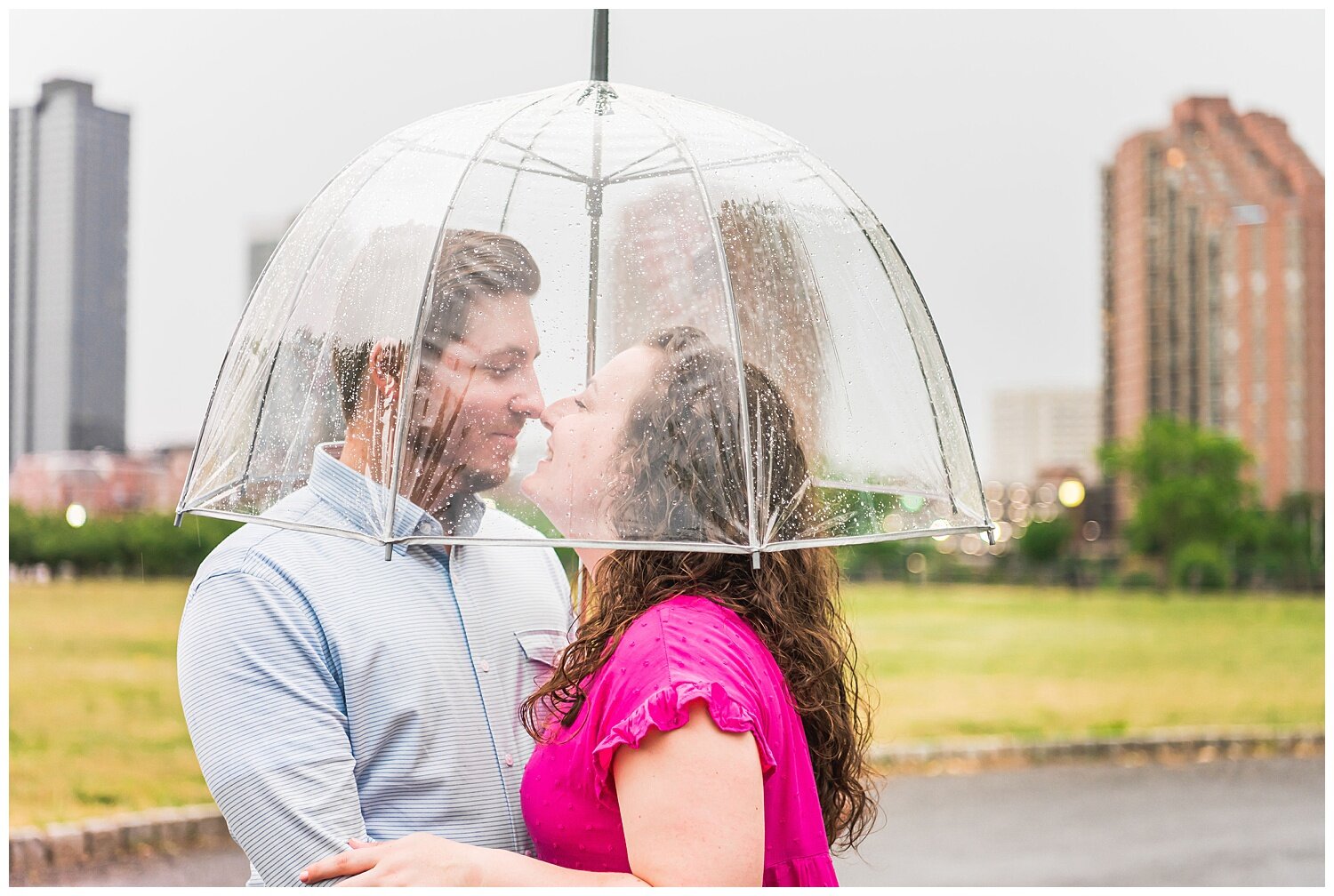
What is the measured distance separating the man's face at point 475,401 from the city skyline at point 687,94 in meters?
0.53

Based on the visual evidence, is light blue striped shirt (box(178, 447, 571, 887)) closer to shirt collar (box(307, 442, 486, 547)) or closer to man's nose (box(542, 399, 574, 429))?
shirt collar (box(307, 442, 486, 547))

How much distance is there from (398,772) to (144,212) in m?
9.13

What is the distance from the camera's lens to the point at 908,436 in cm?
174

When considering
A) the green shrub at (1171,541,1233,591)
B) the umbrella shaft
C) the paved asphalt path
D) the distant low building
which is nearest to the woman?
the umbrella shaft

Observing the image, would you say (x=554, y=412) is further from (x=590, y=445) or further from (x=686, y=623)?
(x=686, y=623)

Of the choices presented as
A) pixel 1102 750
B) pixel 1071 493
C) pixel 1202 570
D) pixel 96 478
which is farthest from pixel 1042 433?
pixel 96 478

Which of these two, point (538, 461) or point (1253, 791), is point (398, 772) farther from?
point (1253, 791)

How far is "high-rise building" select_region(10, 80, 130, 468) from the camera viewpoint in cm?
666

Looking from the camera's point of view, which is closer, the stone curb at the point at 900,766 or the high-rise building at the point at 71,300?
the stone curb at the point at 900,766

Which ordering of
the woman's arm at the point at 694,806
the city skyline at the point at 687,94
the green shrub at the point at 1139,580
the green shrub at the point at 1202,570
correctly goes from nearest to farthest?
1. the woman's arm at the point at 694,806
2. the city skyline at the point at 687,94
3. the green shrub at the point at 1202,570
4. the green shrub at the point at 1139,580

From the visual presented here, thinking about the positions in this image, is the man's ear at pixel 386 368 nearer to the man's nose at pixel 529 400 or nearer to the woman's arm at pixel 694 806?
the man's nose at pixel 529 400

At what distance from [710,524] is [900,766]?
25.3ft

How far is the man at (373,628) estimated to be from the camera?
4.98 ft

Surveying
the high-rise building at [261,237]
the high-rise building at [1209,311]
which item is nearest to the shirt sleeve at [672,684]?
the high-rise building at [261,237]
